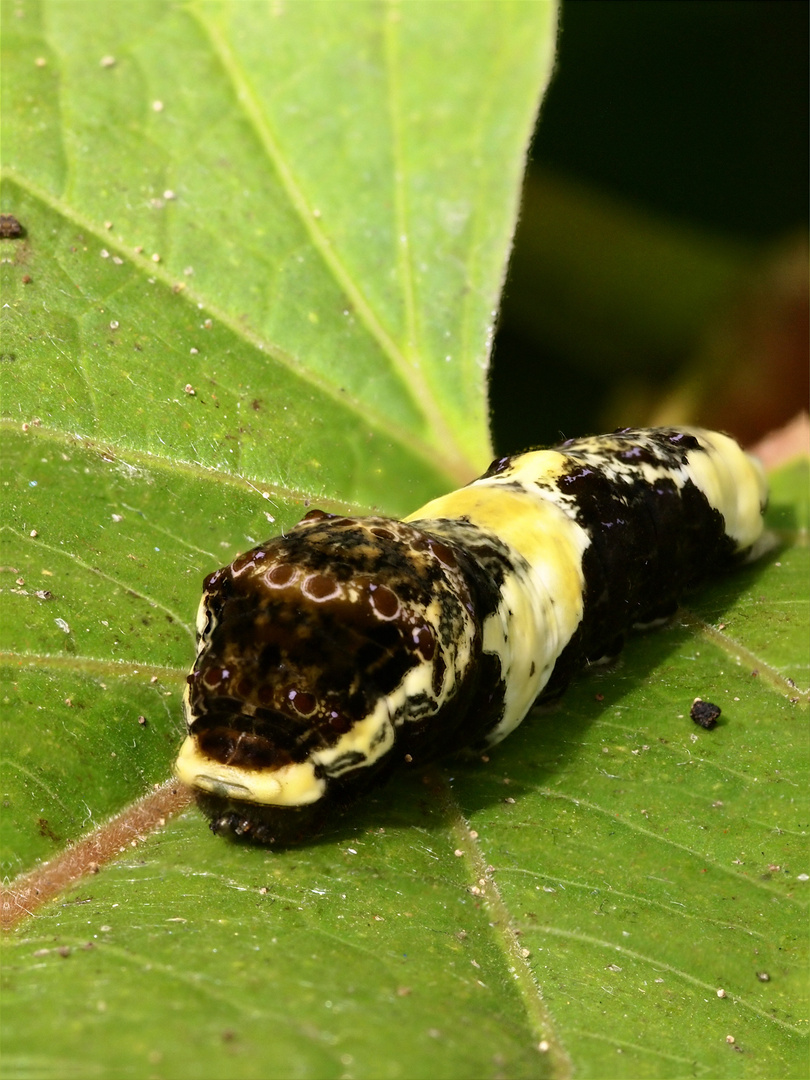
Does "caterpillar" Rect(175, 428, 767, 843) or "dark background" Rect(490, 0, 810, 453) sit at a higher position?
"dark background" Rect(490, 0, 810, 453)

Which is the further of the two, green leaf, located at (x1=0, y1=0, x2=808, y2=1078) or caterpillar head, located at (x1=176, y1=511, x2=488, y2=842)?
caterpillar head, located at (x1=176, y1=511, x2=488, y2=842)

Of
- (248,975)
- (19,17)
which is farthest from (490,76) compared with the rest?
(248,975)

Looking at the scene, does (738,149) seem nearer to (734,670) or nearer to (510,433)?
(510,433)

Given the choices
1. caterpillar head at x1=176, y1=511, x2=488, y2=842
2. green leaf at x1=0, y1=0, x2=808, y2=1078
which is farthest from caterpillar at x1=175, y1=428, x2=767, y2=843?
green leaf at x1=0, y1=0, x2=808, y2=1078

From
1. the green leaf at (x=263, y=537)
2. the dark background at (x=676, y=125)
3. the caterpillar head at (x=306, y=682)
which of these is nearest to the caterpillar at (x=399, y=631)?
the caterpillar head at (x=306, y=682)

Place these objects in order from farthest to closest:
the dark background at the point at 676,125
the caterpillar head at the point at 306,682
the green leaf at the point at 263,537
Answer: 1. the dark background at the point at 676,125
2. the caterpillar head at the point at 306,682
3. the green leaf at the point at 263,537

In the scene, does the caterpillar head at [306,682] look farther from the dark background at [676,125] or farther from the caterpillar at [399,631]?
the dark background at [676,125]

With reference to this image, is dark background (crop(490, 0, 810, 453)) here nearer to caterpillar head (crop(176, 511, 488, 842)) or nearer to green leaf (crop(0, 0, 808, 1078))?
green leaf (crop(0, 0, 808, 1078))

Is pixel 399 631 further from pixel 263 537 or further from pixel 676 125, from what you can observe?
pixel 676 125
